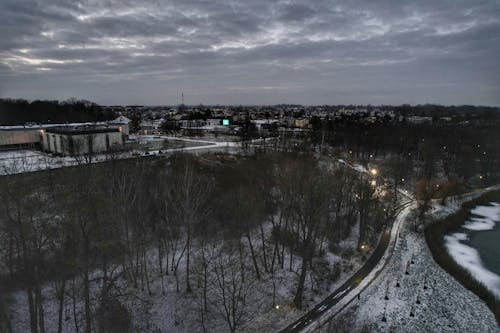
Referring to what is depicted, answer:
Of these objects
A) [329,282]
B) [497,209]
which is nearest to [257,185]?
[329,282]

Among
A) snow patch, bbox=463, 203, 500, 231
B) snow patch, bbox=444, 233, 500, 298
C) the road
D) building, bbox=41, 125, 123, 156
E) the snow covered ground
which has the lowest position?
snow patch, bbox=444, 233, 500, 298

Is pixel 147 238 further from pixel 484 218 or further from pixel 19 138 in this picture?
pixel 19 138

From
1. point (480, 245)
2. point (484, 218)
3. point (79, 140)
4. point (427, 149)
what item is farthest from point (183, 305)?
point (427, 149)

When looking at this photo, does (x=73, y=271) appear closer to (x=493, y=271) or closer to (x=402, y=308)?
(x=402, y=308)

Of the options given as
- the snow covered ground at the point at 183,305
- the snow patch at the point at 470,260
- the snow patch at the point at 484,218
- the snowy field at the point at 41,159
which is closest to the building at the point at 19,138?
the snowy field at the point at 41,159

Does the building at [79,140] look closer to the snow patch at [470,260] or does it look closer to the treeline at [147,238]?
the treeline at [147,238]

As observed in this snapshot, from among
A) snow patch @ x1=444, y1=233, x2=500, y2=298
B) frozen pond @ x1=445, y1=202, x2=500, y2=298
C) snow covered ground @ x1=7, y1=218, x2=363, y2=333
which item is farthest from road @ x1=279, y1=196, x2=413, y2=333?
frozen pond @ x1=445, y1=202, x2=500, y2=298

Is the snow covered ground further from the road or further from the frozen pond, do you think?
the frozen pond
